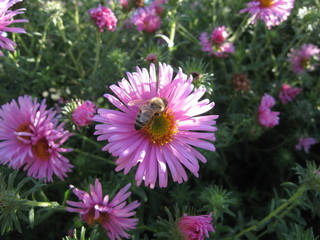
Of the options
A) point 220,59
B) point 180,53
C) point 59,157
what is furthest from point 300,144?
point 59,157

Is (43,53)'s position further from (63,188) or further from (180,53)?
(180,53)

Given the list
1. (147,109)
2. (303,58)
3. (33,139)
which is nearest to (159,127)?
(147,109)

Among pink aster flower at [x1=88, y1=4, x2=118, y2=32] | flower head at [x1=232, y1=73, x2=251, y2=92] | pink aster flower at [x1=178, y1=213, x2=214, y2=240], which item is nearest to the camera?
pink aster flower at [x1=178, y1=213, x2=214, y2=240]

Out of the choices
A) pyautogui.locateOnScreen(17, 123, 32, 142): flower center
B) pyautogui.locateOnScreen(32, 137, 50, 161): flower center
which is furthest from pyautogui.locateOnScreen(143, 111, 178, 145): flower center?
pyautogui.locateOnScreen(17, 123, 32, 142): flower center

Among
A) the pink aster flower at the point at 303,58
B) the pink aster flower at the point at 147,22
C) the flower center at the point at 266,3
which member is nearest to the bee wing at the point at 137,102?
the pink aster flower at the point at 147,22

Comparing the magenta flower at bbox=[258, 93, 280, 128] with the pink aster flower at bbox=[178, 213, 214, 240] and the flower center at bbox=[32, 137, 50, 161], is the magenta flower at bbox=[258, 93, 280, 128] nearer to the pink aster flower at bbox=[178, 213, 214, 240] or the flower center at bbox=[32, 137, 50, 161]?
the pink aster flower at bbox=[178, 213, 214, 240]

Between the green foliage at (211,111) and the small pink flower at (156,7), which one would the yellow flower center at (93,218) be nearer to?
the green foliage at (211,111)

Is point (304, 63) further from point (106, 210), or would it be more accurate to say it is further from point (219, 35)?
point (106, 210)
